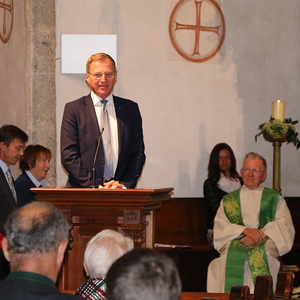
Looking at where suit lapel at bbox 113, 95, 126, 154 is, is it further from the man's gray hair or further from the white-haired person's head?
the man's gray hair

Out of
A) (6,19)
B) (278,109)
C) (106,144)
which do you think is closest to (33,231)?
(106,144)

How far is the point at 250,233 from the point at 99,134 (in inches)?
77.3

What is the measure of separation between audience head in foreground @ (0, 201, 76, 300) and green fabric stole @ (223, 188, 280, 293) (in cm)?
424

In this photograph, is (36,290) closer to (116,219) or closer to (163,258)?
(163,258)

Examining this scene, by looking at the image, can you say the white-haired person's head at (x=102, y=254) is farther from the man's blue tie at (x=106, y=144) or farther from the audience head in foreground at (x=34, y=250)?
the man's blue tie at (x=106, y=144)

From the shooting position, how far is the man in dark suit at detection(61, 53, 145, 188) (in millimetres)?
4848

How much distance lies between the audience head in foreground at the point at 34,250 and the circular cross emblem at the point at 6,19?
16.5ft

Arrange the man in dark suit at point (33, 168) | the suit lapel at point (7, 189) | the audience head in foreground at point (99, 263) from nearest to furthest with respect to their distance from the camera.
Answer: the audience head in foreground at point (99, 263), the suit lapel at point (7, 189), the man in dark suit at point (33, 168)

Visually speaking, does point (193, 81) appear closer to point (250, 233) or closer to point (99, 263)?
point (250, 233)

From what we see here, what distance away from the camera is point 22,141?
17.3ft

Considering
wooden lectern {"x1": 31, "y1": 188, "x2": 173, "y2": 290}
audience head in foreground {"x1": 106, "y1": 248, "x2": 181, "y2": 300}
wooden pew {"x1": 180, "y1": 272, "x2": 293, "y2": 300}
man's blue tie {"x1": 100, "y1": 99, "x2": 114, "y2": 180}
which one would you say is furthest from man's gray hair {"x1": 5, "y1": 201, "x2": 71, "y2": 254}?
man's blue tie {"x1": 100, "y1": 99, "x2": 114, "y2": 180}

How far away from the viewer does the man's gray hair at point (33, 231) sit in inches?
79.0

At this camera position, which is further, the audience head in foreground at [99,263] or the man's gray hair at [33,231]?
the audience head in foreground at [99,263]

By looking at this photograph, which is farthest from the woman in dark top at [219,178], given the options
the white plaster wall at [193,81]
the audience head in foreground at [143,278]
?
the audience head in foreground at [143,278]
